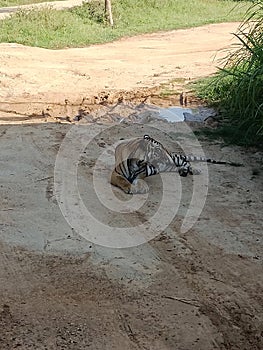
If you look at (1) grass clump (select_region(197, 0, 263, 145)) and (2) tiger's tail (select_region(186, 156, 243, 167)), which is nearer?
(2) tiger's tail (select_region(186, 156, 243, 167))

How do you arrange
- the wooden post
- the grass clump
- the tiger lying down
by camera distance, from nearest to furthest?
the tiger lying down < the grass clump < the wooden post

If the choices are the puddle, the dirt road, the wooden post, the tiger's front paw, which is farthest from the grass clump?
the wooden post

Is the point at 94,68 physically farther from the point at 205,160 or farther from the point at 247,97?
the point at 205,160

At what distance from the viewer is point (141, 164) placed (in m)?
6.02

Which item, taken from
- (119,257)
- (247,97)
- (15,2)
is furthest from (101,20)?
(119,257)

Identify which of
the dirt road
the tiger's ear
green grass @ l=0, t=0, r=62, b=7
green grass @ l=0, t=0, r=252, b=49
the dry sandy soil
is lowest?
the dry sandy soil

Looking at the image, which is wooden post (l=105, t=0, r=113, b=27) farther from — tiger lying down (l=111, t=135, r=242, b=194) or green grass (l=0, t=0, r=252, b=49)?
tiger lying down (l=111, t=135, r=242, b=194)

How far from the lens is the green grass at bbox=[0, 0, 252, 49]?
14047 mm

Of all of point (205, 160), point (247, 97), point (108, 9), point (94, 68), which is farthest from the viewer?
point (108, 9)

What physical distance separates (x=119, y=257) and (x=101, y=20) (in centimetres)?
1266

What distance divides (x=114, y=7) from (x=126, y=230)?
1367cm

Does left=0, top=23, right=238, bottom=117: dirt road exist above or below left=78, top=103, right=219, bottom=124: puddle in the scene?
above

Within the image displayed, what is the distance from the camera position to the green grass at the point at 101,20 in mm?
14047

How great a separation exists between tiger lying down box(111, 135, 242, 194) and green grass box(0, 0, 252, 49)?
775cm
